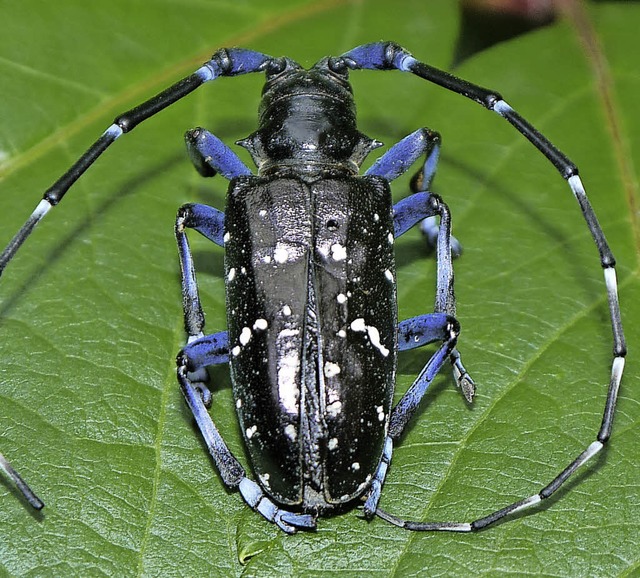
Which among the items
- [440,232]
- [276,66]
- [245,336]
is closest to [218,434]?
[245,336]

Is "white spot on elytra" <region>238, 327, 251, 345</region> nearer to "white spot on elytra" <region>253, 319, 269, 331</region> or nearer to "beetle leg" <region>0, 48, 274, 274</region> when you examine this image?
"white spot on elytra" <region>253, 319, 269, 331</region>

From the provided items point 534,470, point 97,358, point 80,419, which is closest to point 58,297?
point 97,358

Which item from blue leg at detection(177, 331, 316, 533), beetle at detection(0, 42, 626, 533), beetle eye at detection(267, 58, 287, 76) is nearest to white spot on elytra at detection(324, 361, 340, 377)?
beetle at detection(0, 42, 626, 533)

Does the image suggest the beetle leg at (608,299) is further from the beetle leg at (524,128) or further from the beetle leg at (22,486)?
the beetle leg at (22,486)

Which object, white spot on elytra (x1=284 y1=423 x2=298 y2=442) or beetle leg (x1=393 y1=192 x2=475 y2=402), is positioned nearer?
white spot on elytra (x1=284 y1=423 x2=298 y2=442)

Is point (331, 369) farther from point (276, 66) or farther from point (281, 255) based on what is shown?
point (276, 66)

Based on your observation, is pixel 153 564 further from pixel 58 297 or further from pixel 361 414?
pixel 58 297
